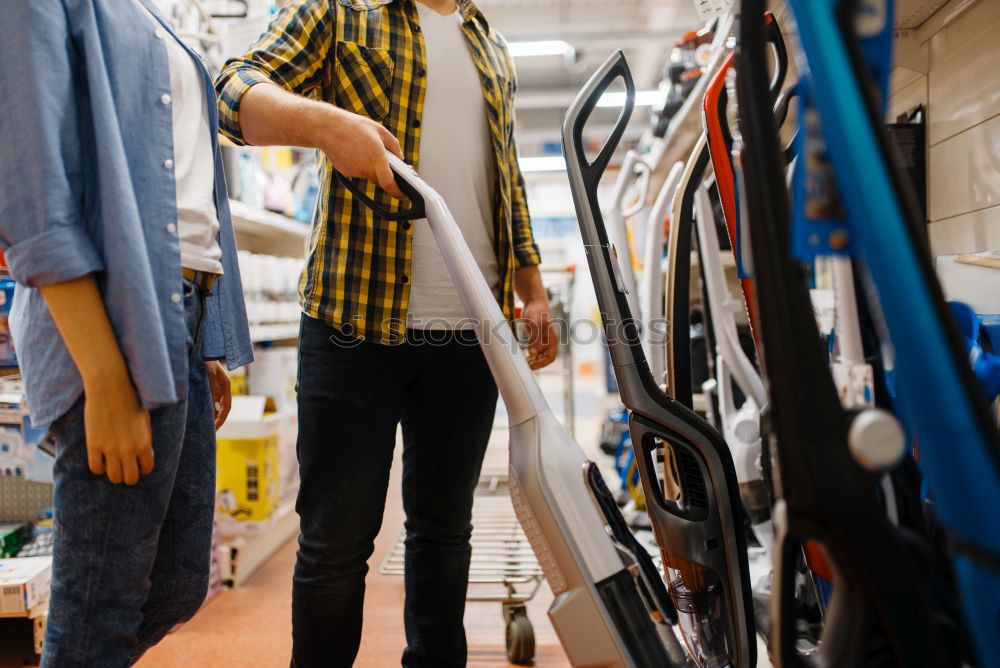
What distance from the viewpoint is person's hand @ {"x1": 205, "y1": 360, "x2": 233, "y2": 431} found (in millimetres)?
1049

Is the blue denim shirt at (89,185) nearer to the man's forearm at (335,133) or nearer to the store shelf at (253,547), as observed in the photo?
the man's forearm at (335,133)

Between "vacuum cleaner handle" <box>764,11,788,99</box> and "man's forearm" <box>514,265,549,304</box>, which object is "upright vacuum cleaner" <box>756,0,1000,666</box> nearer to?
"vacuum cleaner handle" <box>764,11,788,99</box>

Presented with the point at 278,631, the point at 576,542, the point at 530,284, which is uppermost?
the point at 530,284

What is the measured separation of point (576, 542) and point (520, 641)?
3.13ft

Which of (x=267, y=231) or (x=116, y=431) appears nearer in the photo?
(x=116, y=431)

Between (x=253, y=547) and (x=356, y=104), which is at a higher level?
(x=356, y=104)

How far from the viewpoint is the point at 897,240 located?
492 millimetres

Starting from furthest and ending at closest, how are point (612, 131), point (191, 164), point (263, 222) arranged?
1. point (263, 222)
2. point (612, 131)
3. point (191, 164)

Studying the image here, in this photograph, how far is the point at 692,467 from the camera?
1.09m

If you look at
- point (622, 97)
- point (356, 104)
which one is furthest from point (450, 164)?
point (622, 97)

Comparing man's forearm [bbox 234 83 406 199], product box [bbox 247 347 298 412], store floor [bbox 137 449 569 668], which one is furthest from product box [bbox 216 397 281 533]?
man's forearm [bbox 234 83 406 199]

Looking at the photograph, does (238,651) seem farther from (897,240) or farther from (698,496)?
(897,240)

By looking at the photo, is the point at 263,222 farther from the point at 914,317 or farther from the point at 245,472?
the point at 914,317

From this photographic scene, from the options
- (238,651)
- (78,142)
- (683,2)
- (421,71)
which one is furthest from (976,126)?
(683,2)
